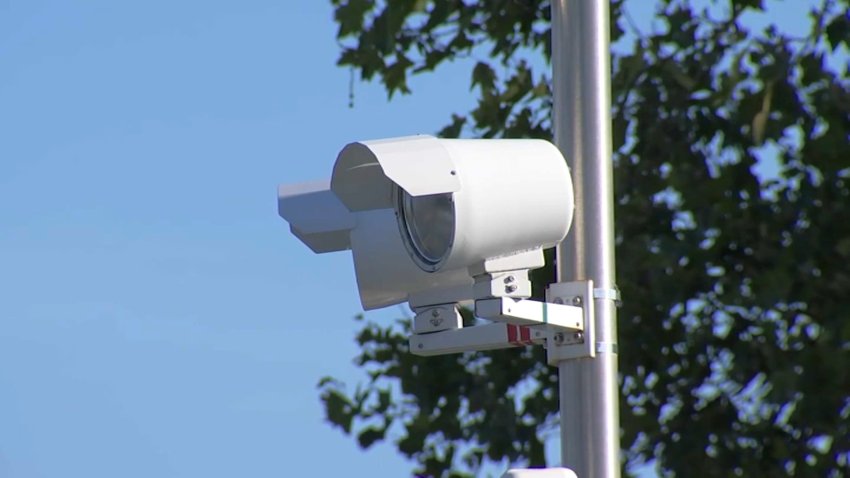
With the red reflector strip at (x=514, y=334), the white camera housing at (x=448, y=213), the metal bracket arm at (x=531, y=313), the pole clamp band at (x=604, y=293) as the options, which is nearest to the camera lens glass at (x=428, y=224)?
the white camera housing at (x=448, y=213)

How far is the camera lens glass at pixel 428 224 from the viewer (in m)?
3.63

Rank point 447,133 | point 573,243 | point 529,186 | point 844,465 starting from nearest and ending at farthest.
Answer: point 529,186 < point 573,243 < point 844,465 < point 447,133

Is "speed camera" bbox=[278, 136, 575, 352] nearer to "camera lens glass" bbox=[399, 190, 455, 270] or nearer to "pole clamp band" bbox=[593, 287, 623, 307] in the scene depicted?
"camera lens glass" bbox=[399, 190, 455, 270]

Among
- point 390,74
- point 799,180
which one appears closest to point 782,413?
point 799,180

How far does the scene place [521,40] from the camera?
8555 mm

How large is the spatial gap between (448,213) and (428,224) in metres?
0.09

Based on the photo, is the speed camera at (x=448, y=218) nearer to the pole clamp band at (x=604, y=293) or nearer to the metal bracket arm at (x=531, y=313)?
the metal bracket arm at (x=531, y=313)

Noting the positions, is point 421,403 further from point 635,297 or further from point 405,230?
point 405,230

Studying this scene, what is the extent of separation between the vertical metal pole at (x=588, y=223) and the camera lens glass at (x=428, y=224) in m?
0.34

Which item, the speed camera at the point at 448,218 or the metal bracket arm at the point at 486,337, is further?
the metal bracket arm at the point at 486,337

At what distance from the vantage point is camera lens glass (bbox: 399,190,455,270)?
3.63 meters

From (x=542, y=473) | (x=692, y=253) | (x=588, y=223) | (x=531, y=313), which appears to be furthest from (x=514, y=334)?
(x=692, y=253)

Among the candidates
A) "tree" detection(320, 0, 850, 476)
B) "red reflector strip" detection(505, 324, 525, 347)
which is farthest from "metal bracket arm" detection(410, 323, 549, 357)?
"tree" detection(320, 0, 850, 476)

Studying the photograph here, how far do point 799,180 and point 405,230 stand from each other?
4508mm
